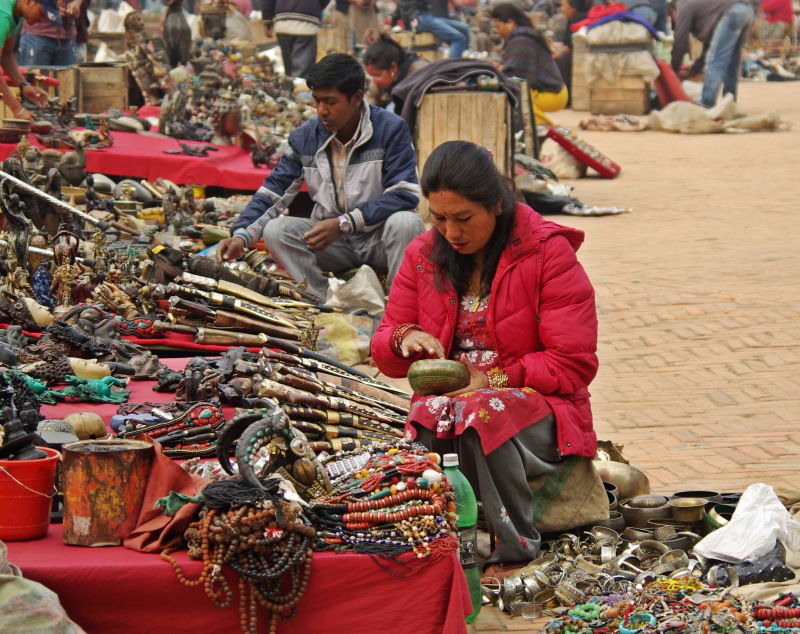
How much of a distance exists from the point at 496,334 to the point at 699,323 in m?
→ 3.86

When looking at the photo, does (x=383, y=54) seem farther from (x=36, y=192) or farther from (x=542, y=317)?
(x=542, y=317)

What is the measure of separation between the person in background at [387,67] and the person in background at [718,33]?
9.23m

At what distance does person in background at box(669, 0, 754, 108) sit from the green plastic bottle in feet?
55.6

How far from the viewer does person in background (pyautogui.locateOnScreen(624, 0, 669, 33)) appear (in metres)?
22.6

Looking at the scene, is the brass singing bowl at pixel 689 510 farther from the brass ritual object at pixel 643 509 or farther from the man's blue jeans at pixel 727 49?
the man's blue jeans at pixel 727 49

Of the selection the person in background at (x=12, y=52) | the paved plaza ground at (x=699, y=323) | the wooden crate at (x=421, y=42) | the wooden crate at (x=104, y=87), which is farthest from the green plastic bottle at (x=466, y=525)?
the wooden crate at (x=421, y=42)

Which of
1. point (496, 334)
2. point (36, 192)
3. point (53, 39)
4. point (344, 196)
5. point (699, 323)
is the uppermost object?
point (53, 39)

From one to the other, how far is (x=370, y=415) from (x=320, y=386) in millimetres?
248

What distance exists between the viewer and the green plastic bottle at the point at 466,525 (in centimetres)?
361

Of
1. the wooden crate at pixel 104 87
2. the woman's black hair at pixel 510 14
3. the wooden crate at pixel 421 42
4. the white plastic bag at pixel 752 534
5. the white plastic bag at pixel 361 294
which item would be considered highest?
the woman's black hair at pixel 510 14

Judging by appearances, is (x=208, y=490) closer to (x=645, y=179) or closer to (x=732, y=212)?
(x=732, y=212)

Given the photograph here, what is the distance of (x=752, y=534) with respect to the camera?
3896mm

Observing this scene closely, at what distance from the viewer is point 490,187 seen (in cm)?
400

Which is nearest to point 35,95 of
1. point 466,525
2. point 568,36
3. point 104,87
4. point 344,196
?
point 104,87
